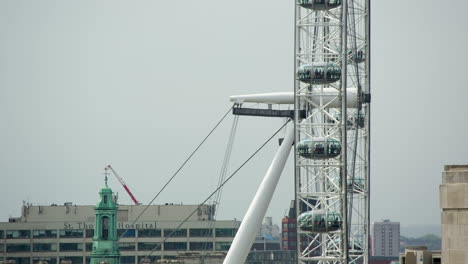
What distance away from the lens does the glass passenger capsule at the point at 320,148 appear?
371 ft

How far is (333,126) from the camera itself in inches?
4668

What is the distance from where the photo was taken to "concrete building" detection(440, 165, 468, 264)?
126 feet

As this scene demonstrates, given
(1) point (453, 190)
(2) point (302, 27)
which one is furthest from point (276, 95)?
(1) point (453, 190)

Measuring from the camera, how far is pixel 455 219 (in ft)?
127

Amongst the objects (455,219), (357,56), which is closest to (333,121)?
(357,56)

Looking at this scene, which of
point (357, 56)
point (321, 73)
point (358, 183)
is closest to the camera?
point (321, 73)

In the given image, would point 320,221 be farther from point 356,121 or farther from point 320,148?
point 356,121

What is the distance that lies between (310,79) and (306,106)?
7.22 metres

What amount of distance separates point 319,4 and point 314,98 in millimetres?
8318

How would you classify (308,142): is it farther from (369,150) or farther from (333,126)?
(369,150)

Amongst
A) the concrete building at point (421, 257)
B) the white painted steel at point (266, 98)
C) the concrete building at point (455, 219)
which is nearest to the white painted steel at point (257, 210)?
the white painted steel at point (266, 98)

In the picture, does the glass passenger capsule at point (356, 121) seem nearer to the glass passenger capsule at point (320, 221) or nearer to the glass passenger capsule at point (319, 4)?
the glass passenger capsule at point (319, 4)

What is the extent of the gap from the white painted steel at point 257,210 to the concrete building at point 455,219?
274 ft

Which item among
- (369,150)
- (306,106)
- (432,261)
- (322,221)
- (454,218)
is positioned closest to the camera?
(454,218)
